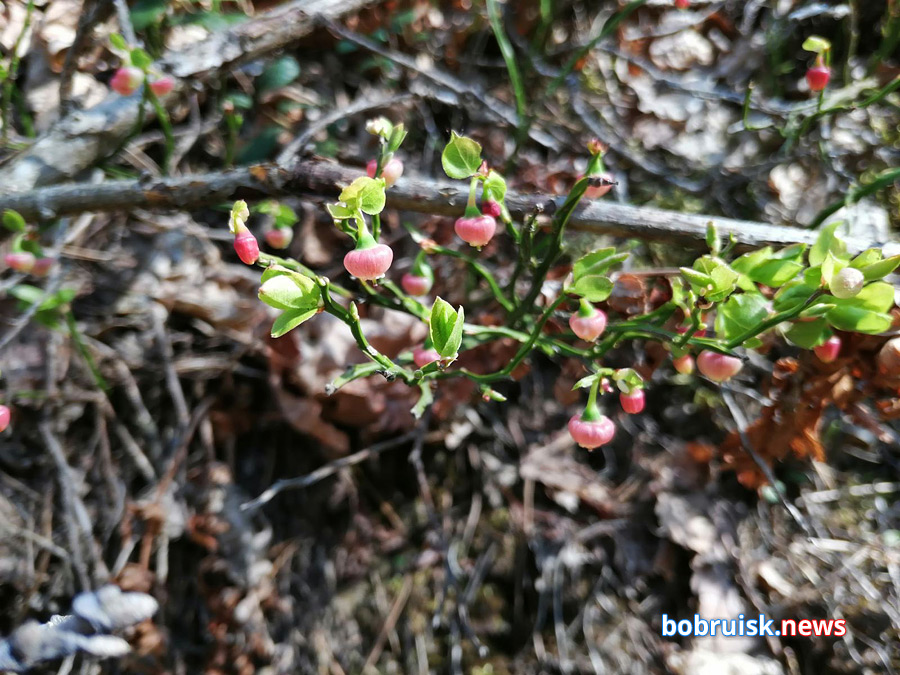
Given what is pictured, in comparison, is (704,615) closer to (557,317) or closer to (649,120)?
(557,317)

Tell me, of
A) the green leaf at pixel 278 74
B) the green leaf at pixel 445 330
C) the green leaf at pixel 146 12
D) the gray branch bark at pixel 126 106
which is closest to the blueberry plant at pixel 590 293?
the green leaf at pixel 445 330

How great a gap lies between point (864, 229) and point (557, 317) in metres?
1.30

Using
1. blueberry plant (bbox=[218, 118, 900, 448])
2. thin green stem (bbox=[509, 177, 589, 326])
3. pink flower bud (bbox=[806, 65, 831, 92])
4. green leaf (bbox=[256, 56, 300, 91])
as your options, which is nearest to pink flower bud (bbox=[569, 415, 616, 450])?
blueberry plant (bbox=[218, 118, 900, 448])

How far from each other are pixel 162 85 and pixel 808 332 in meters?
1.57

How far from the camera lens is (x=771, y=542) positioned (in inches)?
69.4

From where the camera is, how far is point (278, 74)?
1966 mm

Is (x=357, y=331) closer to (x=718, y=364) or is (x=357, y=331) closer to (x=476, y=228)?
(x=476, y=228)

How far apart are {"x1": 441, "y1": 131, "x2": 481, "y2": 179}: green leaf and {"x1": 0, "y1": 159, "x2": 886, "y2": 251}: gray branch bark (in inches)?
10.8

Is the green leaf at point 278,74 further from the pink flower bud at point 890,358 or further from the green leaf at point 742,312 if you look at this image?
the pink flower bud at point 890,358

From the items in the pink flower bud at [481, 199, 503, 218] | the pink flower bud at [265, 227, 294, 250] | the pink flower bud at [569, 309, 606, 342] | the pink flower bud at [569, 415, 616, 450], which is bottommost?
the pink flower bud at [569, 415, 616, 450]

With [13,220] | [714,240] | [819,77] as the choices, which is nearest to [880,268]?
[714,240]

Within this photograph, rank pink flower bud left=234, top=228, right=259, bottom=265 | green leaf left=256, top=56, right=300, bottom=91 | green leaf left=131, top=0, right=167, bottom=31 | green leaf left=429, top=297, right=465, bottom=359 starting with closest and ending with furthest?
green leaf left=429, top=297, right=465, bottom=359 → pink flower bud left=234, top=228, right=259, bottom=265 → green leaf left=131, top=0, right=167, bottom=31 → green leaf left=256, top=56, right=300, bottom=91

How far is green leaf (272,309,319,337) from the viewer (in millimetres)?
836

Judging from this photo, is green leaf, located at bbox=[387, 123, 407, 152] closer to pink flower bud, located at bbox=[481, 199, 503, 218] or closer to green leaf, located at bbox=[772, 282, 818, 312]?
Result: pink flower bud, located at bbox=[481, 199, 503, 218]
